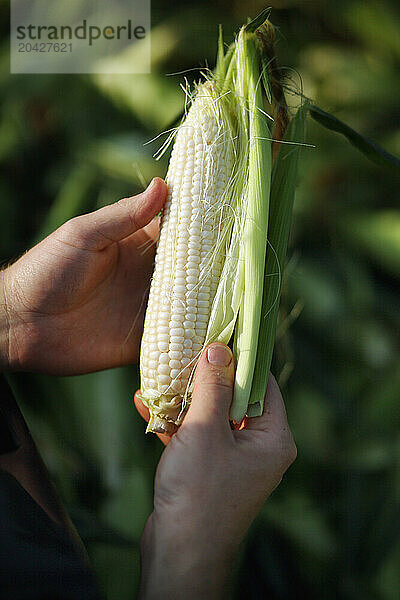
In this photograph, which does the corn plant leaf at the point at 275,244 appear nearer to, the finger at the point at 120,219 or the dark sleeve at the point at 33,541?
the finger at the point at 120,219

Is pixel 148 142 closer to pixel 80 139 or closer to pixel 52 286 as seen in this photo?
pixel 80 139

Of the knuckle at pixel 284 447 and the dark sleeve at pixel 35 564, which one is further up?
the knuckle at pixel 284 447

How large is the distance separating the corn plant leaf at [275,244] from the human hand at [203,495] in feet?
0.11

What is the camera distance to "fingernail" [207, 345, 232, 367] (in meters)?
0.49

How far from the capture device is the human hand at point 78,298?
0.62 meters

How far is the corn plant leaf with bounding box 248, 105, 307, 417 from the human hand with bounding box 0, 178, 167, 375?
→ 183 mm

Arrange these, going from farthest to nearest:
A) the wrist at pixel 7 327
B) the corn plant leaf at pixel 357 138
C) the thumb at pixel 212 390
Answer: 1. the wrist at pixel 7 327
2. the corn plant leaf at pixel 357 138
3. the thumb at pixel 212 390

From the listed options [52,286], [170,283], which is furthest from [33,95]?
[170,283]

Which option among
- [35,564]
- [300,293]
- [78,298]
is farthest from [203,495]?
[300,293]

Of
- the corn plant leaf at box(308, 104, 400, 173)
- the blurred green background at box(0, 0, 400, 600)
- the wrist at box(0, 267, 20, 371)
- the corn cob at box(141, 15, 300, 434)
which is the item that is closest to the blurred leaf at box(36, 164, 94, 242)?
the blurred green background at box(0, 0, 400, 600)

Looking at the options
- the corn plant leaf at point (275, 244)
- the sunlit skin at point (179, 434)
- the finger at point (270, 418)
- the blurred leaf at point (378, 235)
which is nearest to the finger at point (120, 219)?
the sunlit skin at point (179, 434)

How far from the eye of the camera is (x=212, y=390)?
477mm

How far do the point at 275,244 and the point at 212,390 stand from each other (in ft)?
0.59
